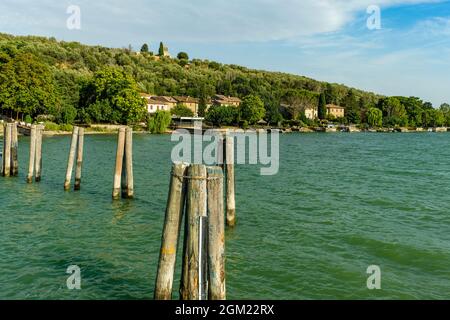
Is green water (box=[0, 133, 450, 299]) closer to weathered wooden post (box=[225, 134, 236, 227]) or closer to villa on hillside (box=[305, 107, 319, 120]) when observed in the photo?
weathered wooden post (box=[225, 134, 236, 227])

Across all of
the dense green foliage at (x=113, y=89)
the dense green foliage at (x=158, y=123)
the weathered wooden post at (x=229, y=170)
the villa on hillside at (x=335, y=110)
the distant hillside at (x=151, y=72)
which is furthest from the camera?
the villa on hillside at (x=335, y=110)

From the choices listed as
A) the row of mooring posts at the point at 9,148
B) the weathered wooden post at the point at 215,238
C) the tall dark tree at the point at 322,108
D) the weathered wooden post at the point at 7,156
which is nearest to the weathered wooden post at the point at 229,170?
the weathered wooden post at the point at 215,238

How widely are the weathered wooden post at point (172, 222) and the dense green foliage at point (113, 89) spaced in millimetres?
71694

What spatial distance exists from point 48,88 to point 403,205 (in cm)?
6984

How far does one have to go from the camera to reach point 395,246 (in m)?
15.5

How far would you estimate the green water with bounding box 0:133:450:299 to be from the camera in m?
11.6

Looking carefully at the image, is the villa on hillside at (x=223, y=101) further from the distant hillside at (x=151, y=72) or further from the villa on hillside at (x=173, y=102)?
the distant hillside at (x=151, y=72)

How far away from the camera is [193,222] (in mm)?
8219

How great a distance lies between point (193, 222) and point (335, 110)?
173 metres

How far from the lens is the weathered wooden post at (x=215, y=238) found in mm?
8125

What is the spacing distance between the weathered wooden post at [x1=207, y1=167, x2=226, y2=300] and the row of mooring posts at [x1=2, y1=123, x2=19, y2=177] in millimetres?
21120
